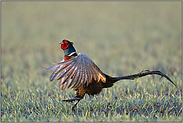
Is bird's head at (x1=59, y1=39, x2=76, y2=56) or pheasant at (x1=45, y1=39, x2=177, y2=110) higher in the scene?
bird's head at (x1=59, y1=39, x2=76, y2=56)

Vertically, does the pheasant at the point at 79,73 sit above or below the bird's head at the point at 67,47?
below

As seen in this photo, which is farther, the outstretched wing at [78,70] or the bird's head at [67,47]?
the bird's head at [67,47]

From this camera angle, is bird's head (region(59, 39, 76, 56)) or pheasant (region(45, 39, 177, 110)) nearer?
pheasant (region(45, 39, 177, 110))

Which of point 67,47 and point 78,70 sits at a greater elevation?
point 67,47

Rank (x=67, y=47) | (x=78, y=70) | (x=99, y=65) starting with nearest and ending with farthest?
(x=78, y=70), (x=67, y=47), (x=99, y=65)

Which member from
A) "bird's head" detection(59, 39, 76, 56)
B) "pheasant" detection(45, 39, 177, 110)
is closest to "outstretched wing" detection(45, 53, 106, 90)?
"pheasant" detection(45, 39, 177, 110)

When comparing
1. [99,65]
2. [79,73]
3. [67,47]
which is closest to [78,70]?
[79,73]

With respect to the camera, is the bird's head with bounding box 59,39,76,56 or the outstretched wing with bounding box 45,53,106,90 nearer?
the outstretched wing with bounding box 45,53,106,90

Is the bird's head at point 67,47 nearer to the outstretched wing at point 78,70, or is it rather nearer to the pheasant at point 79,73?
the pheasant at point 79,73

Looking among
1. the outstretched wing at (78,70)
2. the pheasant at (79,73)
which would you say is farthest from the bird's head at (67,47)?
the outstretched wing at (78,70)

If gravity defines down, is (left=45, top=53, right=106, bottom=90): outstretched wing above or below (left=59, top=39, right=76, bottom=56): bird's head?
below

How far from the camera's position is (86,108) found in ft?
11.5

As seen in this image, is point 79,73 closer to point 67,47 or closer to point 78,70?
point 78,70

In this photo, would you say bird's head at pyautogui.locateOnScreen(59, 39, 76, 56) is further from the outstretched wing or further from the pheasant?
the outstretched wing
